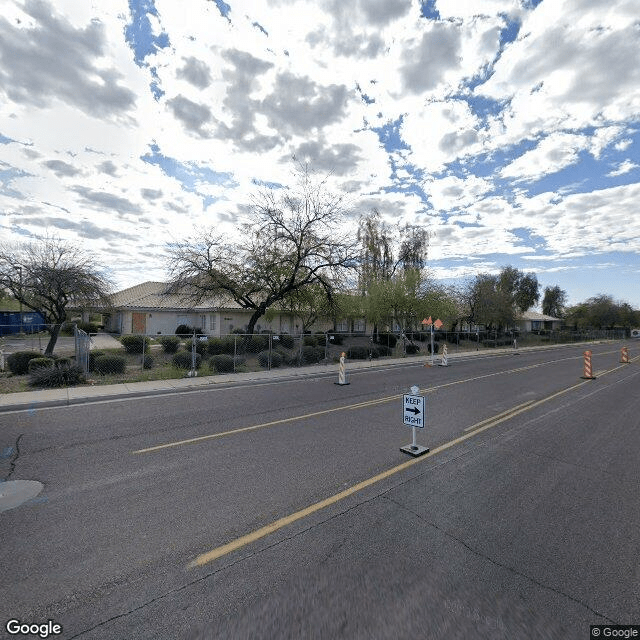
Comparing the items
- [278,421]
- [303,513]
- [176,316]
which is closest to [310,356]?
[278,421]

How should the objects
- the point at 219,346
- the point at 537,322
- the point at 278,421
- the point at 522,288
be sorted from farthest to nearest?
the point at 537,322, the point at 522,288, the point at 219,346, the point at 278,421

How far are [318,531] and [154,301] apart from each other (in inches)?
1390

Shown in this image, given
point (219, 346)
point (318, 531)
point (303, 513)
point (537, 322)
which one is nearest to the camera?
point (318, 531)

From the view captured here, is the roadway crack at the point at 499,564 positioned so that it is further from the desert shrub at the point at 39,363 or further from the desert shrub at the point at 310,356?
the desert shrub at the point at 310,356

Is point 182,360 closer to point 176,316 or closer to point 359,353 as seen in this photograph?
point 359,353

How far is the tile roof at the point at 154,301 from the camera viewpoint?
32.2 metres

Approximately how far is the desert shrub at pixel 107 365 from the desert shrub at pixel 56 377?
1.76 m

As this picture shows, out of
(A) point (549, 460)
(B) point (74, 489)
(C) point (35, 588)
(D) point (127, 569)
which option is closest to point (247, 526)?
(D) point (127, 569)

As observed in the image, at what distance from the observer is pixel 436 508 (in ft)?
14.0

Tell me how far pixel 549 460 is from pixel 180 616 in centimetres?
583

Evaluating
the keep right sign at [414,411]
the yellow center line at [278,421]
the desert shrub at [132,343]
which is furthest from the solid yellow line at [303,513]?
the desert shrub at [132,343]

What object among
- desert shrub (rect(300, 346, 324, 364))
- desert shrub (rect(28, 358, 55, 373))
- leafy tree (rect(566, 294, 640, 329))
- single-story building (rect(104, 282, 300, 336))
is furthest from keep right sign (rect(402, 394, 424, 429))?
leafy tree (rect(566, 294, 640, 329))

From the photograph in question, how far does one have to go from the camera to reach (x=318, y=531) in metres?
3.76

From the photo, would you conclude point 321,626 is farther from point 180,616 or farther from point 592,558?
point 592,558
